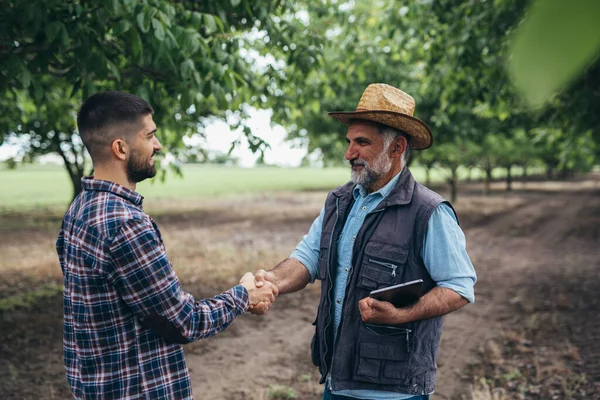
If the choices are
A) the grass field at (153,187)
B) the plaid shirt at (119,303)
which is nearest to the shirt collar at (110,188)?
the plaid shirt at (119,303)

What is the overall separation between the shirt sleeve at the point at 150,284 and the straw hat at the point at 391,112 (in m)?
1.26

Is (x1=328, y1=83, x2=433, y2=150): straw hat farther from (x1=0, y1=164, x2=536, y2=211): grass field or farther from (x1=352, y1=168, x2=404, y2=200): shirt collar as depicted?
(x1=0, y1=164, x2=536, y2=211): grass field

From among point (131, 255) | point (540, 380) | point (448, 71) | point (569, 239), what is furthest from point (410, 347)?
point (569, 239)

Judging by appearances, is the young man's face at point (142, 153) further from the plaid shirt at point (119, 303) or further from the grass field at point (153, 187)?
the grass field at point (153, 187)

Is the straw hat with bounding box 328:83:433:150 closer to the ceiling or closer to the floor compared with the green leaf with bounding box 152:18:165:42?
closer to the floor

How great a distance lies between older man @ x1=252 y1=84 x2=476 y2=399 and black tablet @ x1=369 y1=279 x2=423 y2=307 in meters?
0.03

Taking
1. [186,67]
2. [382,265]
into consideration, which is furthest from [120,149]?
[186,67]

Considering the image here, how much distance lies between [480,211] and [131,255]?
2360cm

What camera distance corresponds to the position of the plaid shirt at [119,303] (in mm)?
2078

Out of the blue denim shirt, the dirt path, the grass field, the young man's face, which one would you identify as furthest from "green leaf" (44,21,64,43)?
the dirt path

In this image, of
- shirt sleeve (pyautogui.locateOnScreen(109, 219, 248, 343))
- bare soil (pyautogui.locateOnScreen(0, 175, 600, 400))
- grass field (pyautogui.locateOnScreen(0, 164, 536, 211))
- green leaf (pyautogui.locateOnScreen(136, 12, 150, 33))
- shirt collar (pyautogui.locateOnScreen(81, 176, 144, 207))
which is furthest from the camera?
grass field (pyautogui.locateOnScreen(0, 164, 536, 211))

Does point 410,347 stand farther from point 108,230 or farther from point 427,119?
point 427,119

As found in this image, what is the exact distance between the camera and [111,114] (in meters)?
2.21

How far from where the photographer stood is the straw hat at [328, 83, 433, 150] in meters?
2.74
